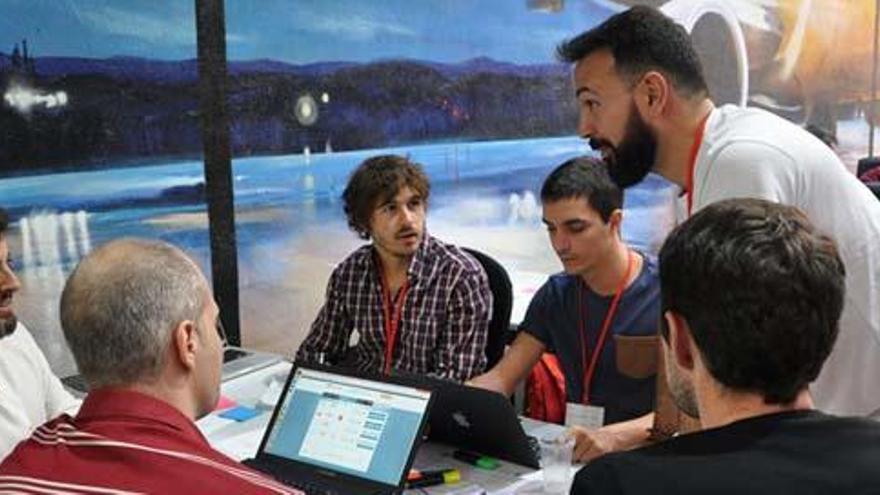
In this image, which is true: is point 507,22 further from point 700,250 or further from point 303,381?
point 700,250

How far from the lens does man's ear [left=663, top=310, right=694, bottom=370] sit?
104 cm

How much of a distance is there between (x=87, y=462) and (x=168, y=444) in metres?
0.09

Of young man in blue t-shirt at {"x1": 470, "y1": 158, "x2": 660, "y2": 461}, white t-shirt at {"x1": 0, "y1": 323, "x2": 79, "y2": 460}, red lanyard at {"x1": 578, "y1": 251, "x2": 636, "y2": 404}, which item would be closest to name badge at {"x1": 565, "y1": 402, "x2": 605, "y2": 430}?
young man in blue t-shirt at {"x1": 470, "y1": 158, "x2": 660, "y2": 461}

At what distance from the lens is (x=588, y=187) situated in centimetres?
238

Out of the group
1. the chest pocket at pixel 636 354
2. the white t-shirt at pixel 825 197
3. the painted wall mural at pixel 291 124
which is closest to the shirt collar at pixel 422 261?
the chest pocket at pixel 636 354

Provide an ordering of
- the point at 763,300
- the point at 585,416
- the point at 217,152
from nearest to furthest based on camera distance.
Answer: the point at 763,300
the point at 585,416
the point at 217,152

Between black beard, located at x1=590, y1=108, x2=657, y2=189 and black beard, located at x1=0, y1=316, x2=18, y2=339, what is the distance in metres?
1.44

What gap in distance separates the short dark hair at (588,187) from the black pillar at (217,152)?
4.00 feet

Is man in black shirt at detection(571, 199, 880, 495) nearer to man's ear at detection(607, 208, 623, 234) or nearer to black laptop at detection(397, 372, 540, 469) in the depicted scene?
black laptop at detection(397, 372, 540, 469)

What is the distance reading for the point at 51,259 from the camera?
2.68 m

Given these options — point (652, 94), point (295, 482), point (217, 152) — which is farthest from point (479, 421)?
point (217, 152)

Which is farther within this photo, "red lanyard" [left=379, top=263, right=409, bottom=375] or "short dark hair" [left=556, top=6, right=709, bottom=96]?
"red lanyard" [left=379, top=263, right=409, bottom=375]

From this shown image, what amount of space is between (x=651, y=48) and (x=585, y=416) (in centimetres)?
A: 86

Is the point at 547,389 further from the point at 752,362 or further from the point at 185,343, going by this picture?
the point at 752,362
